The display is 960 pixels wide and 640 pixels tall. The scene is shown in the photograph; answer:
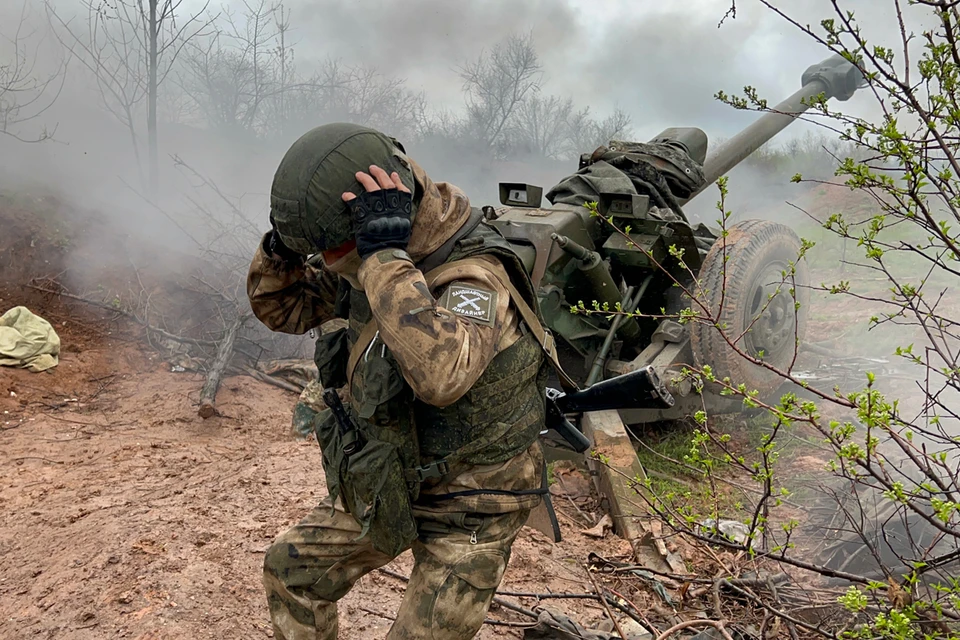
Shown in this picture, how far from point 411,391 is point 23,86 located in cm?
886

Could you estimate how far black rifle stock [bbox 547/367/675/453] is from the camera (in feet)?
7.80

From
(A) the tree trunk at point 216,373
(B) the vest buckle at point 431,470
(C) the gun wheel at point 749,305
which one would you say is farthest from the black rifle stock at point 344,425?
(A) the tree trunk at point 216,373

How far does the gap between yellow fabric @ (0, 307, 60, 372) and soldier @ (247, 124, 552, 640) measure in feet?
14.9

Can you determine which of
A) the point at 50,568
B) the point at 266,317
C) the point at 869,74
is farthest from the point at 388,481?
the point at 50,568

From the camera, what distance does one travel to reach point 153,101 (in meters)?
8.57

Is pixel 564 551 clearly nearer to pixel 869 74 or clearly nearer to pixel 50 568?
pixel 50 568

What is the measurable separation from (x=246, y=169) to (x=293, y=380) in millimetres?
4595

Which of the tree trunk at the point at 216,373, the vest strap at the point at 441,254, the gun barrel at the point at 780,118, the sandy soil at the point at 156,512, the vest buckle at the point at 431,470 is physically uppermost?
the gun barrel at the point at 780,118

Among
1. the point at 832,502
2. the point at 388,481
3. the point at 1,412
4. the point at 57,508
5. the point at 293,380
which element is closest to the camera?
the point at 388,481

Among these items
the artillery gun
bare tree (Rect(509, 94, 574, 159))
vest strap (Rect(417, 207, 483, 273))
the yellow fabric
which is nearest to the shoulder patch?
vest strap (Rect(417, 207, 483, 273))

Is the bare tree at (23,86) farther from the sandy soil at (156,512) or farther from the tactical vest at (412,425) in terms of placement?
the tactical vest at (412,425)

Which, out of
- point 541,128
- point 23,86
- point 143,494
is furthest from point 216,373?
point 541,128

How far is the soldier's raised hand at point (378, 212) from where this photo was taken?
1889 mm

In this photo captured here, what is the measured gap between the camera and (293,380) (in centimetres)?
641
